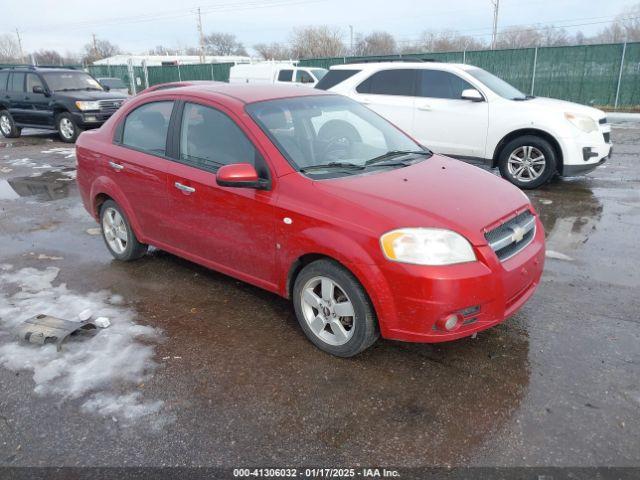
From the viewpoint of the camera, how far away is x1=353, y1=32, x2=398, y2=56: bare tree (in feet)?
212

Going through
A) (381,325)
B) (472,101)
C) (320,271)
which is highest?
(472,101)

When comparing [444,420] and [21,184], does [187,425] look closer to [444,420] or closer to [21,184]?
[444,420]

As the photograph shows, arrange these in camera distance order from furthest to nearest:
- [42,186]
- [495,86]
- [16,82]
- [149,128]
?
[16,82] < [42,186] < [495,86] < [149,128]

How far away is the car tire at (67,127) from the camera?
534 inches

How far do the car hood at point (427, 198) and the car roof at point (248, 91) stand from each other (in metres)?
1.13

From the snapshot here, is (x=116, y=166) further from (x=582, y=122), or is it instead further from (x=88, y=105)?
(x=88, y=105)

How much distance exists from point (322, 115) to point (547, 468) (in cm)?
295

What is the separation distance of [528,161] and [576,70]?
45.8 ft

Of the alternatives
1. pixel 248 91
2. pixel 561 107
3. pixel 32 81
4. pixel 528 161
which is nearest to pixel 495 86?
pixel 561 107

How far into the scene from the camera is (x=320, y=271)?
3.29 meters

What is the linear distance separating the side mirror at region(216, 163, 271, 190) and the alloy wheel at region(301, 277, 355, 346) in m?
0.78

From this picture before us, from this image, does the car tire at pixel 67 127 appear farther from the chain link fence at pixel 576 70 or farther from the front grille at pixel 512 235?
the front grille at pixel 512 235

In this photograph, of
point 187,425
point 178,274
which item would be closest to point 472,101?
point 178,274

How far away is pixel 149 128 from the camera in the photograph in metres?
4.57
